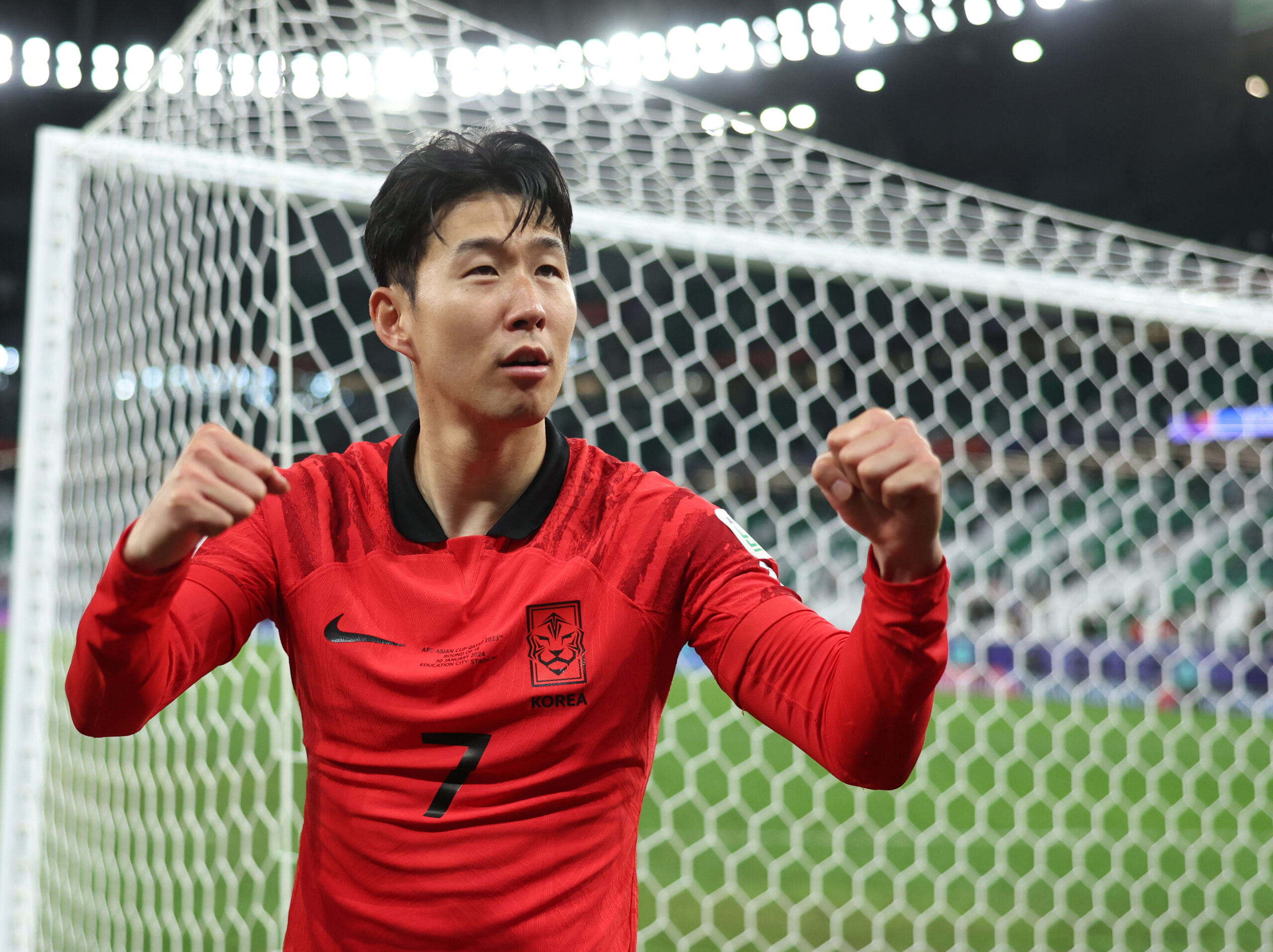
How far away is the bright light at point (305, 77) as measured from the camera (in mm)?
2105

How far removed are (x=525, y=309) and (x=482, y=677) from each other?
33cm

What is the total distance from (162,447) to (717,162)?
1.90 meters

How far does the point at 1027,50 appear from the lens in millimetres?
10742

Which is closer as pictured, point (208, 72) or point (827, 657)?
point (827, 657)

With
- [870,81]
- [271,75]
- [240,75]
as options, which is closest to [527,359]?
[271,75]

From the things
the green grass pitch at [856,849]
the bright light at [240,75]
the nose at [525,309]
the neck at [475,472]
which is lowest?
the green grass pitch at [856,849]

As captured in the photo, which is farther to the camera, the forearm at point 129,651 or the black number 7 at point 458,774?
the black number 7 at point 458,774

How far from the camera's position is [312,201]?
101 inches

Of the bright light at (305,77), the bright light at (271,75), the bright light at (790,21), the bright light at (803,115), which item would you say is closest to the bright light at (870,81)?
the bright light at (803,115)

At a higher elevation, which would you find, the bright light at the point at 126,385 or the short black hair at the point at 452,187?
the bright light at the point at 126,385

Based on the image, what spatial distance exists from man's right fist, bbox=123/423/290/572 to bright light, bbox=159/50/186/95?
1535mm

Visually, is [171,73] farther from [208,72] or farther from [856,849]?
[856,849]

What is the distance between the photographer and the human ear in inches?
39.2

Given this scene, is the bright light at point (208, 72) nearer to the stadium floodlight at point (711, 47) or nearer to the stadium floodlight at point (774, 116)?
the stadium floodlight at point (711, 47)
